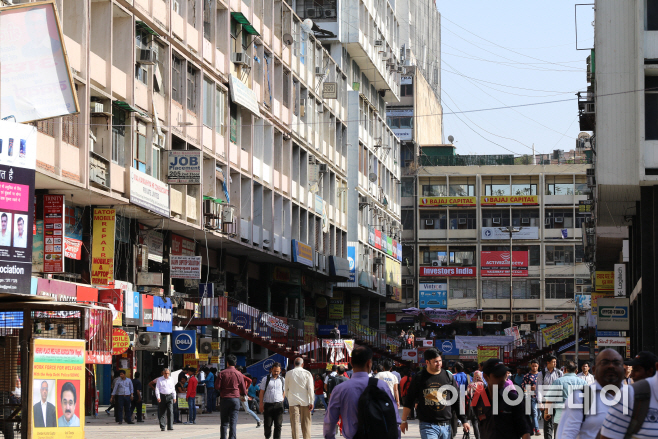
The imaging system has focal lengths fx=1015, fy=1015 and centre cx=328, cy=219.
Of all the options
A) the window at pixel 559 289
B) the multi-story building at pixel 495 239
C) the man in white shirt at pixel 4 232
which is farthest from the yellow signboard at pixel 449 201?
the man in white shirt at pixel 4 232

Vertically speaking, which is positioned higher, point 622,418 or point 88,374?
point 622,418

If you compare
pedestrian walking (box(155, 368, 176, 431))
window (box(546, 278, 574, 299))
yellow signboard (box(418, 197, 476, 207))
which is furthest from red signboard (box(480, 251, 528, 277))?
pedestrian walking (box(155, 368, 176, 431))

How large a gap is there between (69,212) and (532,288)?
2272 inches

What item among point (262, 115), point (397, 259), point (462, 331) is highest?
point (262, 115)

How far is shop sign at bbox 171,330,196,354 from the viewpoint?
3150cm

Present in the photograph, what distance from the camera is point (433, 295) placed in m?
78.4

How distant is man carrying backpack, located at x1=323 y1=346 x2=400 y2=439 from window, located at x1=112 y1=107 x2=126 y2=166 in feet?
64.1

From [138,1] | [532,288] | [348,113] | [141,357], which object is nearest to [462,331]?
[532,288]

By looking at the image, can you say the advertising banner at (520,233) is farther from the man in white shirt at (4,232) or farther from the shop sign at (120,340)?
the man in white shirt at (4,232)

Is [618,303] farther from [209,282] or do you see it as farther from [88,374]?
[88,374]

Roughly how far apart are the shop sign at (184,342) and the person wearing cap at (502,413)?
22324 mm

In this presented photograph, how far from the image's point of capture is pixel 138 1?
28.7 meters

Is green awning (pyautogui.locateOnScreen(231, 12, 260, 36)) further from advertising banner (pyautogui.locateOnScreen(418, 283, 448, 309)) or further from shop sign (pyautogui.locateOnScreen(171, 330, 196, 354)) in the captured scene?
advertising banner (pyautogui.locateOnScreen(418, 283, 448, 309))

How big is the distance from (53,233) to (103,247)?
2.77 m
